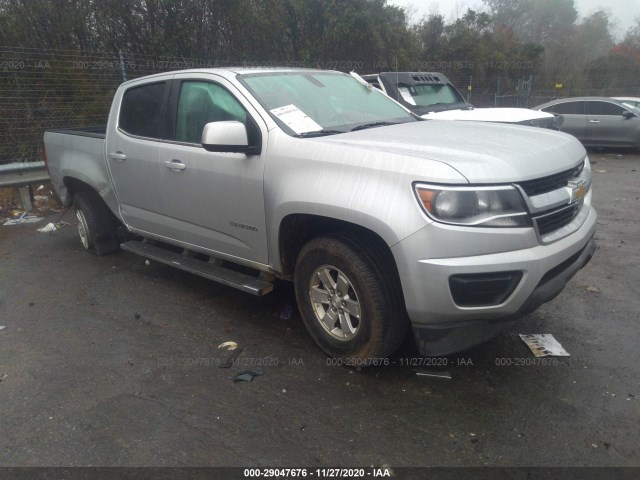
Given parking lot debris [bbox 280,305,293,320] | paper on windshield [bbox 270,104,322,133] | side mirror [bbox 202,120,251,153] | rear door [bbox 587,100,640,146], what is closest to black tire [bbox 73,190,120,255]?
parking lot debris [bbox 280,305,293,320]

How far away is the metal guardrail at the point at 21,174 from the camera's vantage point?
25.4ft

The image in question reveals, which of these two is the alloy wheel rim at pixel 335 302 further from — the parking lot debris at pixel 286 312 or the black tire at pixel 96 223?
the black tire at pixel 96 223

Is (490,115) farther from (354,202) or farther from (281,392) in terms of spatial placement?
(281,392)

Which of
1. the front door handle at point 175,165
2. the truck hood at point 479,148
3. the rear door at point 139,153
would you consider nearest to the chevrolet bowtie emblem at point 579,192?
the truck hood at point 479,148

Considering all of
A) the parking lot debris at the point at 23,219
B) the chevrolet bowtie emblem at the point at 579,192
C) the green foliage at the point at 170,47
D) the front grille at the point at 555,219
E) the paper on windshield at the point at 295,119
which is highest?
the green foliage at the point at 170,47

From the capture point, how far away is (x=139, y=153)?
4.41 m

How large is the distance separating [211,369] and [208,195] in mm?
1270

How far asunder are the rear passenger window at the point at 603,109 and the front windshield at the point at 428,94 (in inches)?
222

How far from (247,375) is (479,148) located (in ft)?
6.54

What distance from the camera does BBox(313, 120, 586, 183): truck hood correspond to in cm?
265

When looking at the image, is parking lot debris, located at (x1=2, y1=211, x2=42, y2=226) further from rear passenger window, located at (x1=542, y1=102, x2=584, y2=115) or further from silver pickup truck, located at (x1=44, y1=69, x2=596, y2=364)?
rear passenger window, located at (x1=542, y1=102, x2=584, y2=115)

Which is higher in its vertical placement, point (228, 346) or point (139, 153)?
point (139, 153)

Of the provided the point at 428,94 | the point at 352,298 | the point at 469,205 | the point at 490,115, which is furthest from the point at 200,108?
the point at 428,94

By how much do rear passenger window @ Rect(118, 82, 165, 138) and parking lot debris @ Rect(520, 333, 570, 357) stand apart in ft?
10.8
